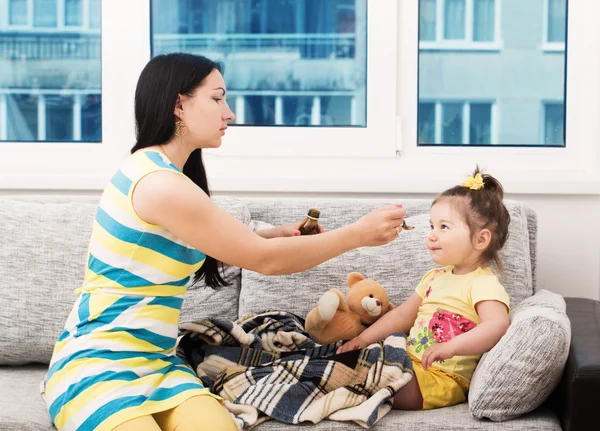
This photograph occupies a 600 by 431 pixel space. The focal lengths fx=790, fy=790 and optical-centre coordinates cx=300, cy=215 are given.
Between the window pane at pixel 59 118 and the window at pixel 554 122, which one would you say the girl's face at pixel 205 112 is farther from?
the window at pixel 554 122

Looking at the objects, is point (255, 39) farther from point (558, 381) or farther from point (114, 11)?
point (558, 381)

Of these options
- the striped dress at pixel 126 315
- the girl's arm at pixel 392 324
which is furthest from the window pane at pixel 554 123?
the striped dress at pixel 126 315

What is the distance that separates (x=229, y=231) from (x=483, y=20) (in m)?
1.55

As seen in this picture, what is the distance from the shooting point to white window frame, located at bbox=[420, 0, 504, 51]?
2.81 m

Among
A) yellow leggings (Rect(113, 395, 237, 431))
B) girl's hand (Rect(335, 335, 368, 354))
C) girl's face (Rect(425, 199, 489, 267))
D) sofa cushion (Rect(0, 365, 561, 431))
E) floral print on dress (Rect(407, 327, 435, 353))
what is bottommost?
sofa cushion (Rect(0, 365, 561, 431))

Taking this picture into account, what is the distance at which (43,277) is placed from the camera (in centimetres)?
228

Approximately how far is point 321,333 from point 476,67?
3.99 ft

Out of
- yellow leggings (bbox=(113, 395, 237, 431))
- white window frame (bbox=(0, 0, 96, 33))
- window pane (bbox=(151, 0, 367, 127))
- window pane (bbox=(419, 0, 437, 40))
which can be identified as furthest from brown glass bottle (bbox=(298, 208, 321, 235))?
white window frame (bbox=(0, 0, 96, 33))

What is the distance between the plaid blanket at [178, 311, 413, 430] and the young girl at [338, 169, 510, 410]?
0.22 ft

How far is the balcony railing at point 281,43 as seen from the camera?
2.83 meters

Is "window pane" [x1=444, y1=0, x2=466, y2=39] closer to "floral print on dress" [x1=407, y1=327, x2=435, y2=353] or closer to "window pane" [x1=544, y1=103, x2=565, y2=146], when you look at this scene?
"window pane" [x1=544, y1=103, x2=565, y2=146]

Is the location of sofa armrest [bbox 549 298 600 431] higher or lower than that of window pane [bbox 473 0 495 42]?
lower

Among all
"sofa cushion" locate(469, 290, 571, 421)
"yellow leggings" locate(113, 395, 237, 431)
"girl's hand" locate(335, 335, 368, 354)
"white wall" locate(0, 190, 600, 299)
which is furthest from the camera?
"white wall" locate(0, 190, 600, 299)

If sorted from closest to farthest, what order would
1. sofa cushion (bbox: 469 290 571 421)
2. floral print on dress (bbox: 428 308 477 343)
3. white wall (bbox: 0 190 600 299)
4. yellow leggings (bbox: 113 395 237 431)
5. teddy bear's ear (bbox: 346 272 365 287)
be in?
yellow leggings (bbox: 113 395 237 431) < sofa cushion (bbox: 469 290 571 421) < floral print on dress (bbox: 428 308 477 343) < teddy bear's ear (bbox: 346 272 365 287) < white wall (bbox: 0 190 600 299)
